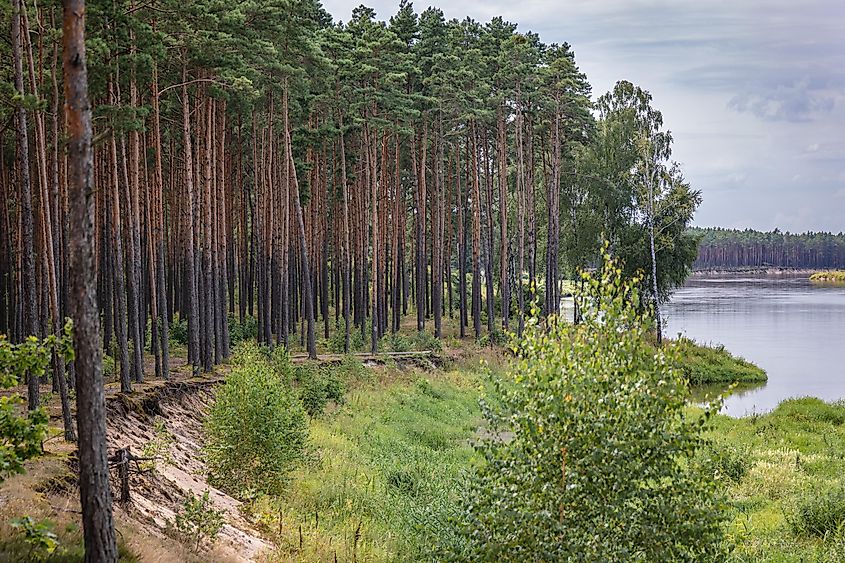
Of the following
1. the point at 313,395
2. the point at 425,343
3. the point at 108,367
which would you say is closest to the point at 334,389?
the point at 313,395

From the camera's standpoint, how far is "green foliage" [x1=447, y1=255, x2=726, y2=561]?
32.7ft

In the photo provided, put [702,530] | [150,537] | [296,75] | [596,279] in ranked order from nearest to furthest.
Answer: [702,530]
[596,279]
[150,537]
[296,75]

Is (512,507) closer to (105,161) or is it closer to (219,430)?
(219,430)

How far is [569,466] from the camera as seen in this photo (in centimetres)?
1025

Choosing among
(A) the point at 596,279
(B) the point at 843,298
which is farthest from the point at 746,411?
(B) the point at 843,298

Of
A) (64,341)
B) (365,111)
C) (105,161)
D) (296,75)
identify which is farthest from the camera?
(365,111)

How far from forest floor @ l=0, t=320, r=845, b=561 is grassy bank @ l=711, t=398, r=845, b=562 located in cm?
5

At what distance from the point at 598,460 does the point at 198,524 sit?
698 cm

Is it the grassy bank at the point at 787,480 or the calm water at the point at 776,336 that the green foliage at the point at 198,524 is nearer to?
the grassy bank at the point at 787,480

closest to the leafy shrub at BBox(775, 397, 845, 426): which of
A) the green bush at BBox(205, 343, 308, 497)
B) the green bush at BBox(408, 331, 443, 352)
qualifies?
the green bush at BBox(408, 331, 443, 352)

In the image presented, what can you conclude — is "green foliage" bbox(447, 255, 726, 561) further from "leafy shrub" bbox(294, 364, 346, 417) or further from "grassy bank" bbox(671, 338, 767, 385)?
"grassy bank" bbox(671, 338, 767, 385)

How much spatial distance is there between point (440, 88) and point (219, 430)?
2858cm

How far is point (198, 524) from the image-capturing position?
13.4 m

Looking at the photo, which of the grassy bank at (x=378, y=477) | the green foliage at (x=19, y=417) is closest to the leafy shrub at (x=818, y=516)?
the grassy bank at (x=378, y=477)
